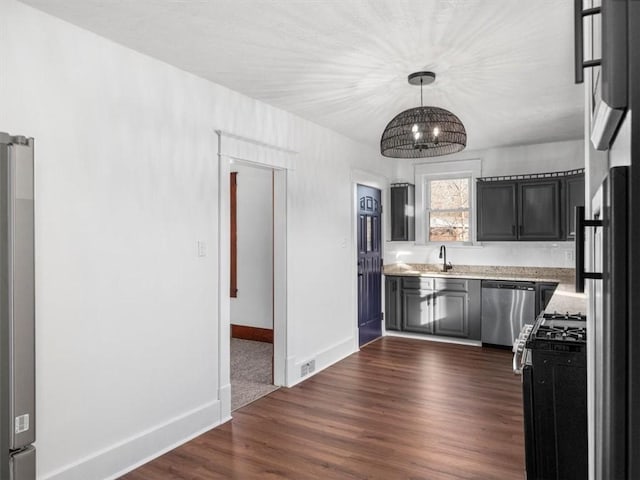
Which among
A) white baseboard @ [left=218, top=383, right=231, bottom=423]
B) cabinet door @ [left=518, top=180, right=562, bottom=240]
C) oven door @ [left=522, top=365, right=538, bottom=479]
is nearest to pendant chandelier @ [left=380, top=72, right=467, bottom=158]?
oven door @ [left=522, top=365, right=538, bottom=479]

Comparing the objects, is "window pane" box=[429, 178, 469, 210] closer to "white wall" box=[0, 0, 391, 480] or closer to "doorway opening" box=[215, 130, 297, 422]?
"doorway opening" box=[215, 130, 297, 422]

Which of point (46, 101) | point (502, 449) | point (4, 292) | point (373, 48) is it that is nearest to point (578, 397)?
point (502, 449)

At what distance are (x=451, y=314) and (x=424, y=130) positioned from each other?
11.2 ft

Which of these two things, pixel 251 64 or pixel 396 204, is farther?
pixel 396 204

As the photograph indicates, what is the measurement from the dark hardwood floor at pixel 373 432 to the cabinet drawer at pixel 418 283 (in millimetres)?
1395

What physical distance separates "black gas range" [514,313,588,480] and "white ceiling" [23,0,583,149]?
1721 millimetres

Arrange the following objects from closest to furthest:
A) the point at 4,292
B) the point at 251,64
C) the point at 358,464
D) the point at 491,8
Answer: the point at 4,292, the point at 491,8, the point at 358,464, the point at 251,64

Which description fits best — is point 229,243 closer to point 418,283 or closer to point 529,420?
point 529,420

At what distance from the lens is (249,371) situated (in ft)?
15.6

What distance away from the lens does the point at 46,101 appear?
2.36m

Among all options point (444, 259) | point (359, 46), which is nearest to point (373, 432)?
point (359, 46)

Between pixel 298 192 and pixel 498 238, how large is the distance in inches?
114

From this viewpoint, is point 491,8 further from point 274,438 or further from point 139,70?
point 274,438

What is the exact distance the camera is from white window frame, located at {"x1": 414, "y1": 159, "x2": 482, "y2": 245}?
616cm
